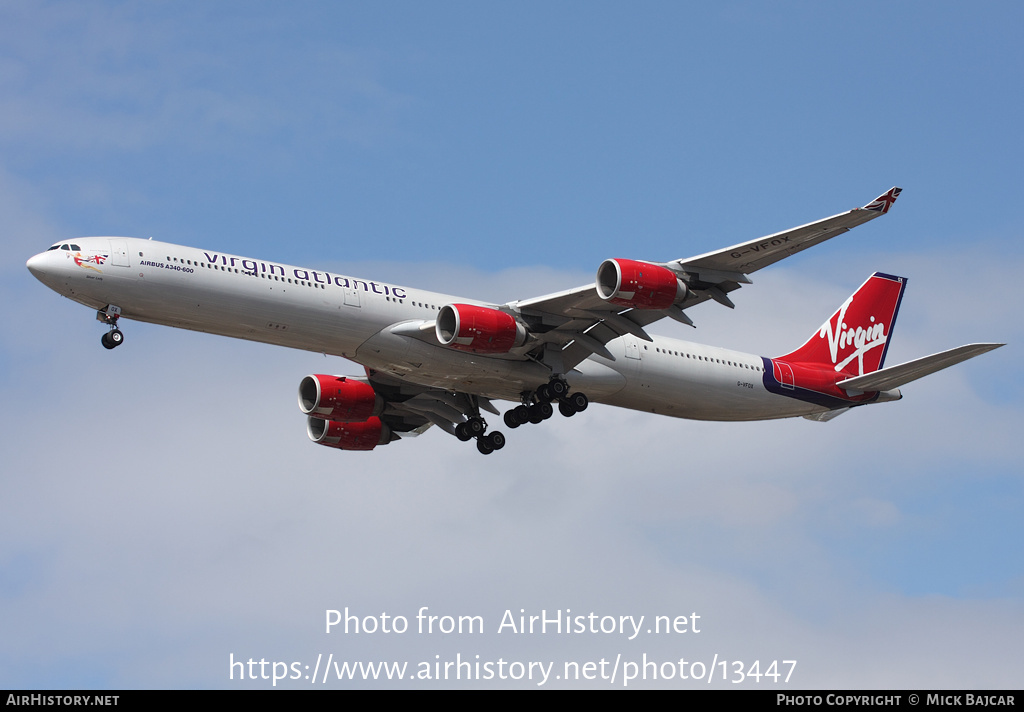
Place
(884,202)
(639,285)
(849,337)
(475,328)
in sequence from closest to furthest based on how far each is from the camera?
(884,202) < (639,285) < (475,328) < (849,337)

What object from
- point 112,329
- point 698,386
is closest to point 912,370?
point 698,386

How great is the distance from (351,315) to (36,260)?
9.77 meters

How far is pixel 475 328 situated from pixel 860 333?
20.4 metres

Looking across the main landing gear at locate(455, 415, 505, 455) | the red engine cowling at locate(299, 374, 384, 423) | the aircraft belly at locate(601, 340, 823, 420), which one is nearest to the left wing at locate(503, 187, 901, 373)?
the aircraft belly at locate(601, 340, 823, 420)

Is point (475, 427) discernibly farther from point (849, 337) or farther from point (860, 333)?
point (860, 333)

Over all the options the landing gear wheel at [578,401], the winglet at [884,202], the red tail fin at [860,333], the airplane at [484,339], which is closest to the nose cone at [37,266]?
the airplane at [484,339]

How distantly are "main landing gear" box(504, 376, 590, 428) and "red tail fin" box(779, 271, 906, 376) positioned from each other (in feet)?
37.8

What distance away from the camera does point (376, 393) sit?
4909 centimetres

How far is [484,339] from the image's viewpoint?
41656 millimetres

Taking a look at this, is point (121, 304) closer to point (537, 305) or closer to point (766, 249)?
point (537, 305)

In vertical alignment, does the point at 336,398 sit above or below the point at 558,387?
above

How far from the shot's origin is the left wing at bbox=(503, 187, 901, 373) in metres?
39.3
